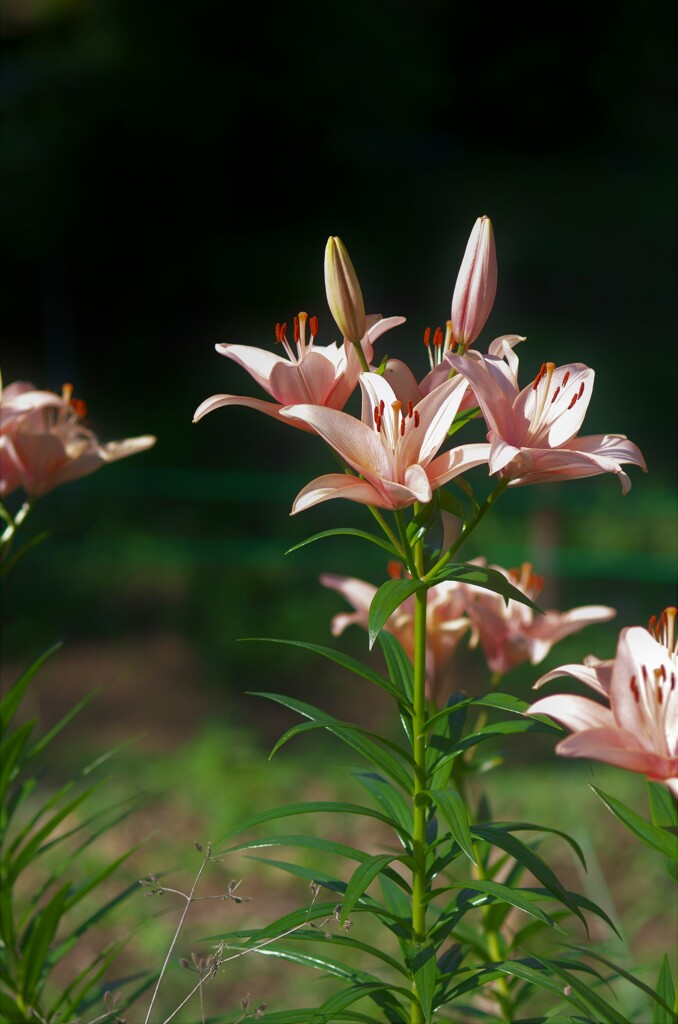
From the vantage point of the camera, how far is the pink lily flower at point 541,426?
1.70ft

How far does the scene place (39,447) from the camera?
2.66 ft

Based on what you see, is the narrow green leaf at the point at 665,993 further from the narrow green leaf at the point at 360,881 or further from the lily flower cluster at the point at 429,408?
the lily flower cluster at the point at 429,408

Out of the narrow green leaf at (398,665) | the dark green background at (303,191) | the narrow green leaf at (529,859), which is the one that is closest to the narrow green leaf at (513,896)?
the narrow green leaf at (529,859)

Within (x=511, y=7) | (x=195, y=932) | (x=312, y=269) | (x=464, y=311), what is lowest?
(x=195, y=932)

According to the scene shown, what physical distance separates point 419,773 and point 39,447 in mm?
411

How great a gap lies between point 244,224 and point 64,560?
5.00 metres

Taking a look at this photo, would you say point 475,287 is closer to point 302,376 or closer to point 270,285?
point 302,376

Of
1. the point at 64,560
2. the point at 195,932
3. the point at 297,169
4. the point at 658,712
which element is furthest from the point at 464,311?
the point at 297,169

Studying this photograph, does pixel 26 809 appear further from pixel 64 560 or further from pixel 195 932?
pixel 64 560

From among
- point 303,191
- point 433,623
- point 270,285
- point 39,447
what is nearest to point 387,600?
point 433,623

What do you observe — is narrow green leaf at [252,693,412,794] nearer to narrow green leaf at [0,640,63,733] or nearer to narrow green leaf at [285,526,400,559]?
narrow green leaf at [285,526,400,559]

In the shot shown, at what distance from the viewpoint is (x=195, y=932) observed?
77.8 inches

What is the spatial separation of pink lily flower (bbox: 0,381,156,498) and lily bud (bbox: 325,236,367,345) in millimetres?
248

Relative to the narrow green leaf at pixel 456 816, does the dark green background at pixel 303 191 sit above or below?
above
